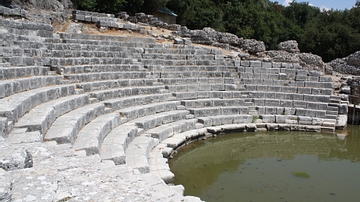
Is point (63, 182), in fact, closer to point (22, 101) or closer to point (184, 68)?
point (22, 101)

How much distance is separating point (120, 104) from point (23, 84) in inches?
102

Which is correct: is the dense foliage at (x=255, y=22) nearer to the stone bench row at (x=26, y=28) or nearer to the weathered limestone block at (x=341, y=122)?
the stone bench row at (x=26, y=28)

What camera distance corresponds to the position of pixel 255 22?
27109 mm

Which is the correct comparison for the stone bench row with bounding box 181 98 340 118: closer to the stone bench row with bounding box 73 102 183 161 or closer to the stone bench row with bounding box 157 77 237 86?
the stone bench row with bounding box 157 77 237 86

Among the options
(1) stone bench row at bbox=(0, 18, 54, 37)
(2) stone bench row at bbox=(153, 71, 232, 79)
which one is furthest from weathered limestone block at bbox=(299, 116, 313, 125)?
(1) stone bench row at bbox=(0, 18, 54, 37)

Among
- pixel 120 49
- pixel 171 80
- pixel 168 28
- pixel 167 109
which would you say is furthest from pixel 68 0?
pixel 167 109

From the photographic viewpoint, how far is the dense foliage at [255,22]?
2088 centimetres

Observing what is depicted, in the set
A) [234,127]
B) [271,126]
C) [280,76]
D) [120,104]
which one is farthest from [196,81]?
[120,104]

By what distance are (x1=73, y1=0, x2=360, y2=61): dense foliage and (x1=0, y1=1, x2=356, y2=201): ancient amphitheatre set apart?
266 inches

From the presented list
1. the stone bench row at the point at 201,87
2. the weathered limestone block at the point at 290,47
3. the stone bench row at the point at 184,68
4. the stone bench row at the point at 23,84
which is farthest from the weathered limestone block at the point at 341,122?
the stone bench row at the point at 23,84

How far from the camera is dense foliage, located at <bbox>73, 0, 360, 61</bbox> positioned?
822 inches

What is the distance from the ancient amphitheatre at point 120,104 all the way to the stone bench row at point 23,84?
21 millimetres

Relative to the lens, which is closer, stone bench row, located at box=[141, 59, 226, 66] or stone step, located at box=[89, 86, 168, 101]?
stone step, located at box=[89, 86, 168, 101]

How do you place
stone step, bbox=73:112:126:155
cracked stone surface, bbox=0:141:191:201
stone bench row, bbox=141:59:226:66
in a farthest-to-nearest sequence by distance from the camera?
1. stone bench row, bbox=141:59:226:66
2. stone step, bbox=73:112:126:155
3. cracked stone surface, bbox=0:141:191:201
